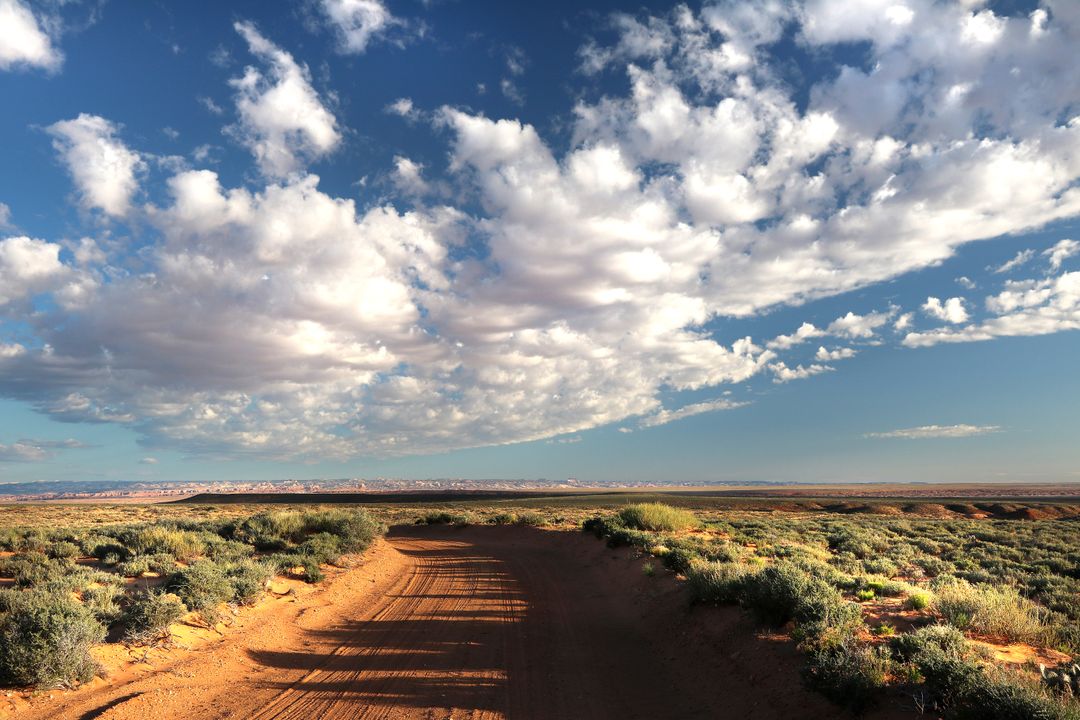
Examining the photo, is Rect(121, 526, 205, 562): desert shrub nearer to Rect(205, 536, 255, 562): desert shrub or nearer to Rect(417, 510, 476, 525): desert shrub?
Rect(205, 536, 255, 562): desert shrub

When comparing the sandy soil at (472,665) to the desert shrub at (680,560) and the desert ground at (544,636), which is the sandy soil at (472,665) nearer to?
the desert ground at (544,636)

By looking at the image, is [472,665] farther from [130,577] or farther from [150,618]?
[130,577]

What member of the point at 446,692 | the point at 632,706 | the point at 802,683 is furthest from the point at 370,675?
the point at 802,683

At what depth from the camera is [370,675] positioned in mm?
8922

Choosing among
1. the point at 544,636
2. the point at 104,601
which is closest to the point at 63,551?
the point at 104,601

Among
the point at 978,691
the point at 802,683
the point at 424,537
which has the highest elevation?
the point at 978,691

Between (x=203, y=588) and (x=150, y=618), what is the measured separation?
1.92m

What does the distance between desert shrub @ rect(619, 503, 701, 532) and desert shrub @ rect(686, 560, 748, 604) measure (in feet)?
42.1

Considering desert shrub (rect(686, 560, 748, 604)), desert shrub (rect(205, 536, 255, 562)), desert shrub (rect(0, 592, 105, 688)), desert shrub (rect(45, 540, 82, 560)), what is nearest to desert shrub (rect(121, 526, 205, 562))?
desert shrub (rect(205, 536, 255, 562))

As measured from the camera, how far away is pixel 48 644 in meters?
7.73

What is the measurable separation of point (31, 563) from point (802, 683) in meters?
17.2

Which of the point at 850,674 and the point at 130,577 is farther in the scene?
the point at 130,577

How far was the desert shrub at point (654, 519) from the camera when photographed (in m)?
24.6

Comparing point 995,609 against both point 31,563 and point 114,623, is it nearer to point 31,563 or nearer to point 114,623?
point 114,623
